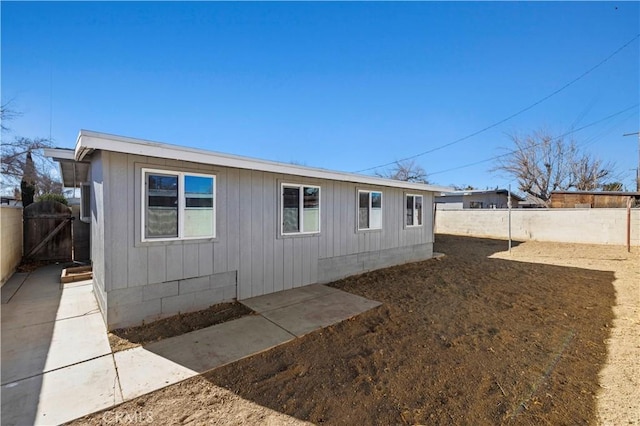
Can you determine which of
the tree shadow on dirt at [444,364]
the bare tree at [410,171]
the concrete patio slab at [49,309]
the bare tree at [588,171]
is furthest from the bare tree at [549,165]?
the concrete patio slab at [49,309]

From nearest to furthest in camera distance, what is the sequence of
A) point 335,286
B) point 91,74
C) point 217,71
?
point 335,286 → point 91,74 → point 217,71

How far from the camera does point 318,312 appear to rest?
14.0 feet

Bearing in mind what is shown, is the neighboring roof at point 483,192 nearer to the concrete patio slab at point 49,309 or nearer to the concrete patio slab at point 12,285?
the concrete patio slab at point 49,309

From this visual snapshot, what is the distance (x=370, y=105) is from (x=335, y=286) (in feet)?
37.1

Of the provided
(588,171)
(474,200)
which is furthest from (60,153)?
(588,171)

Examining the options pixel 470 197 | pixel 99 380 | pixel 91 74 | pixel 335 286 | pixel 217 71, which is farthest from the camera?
pixel 470 197

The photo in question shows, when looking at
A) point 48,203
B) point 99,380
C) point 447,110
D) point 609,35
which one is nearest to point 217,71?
point 48,203

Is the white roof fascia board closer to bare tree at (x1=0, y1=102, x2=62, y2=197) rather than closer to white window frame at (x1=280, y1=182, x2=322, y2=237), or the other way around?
white window frame at (x1=280, y1=182, x2=322, y2=237)

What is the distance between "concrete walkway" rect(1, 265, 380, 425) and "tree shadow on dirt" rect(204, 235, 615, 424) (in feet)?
1.22

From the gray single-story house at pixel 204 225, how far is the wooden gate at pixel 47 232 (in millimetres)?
1681

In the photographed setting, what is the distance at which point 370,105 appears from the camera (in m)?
14.2

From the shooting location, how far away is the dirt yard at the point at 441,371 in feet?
7.07

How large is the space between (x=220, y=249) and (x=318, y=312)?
191 cm

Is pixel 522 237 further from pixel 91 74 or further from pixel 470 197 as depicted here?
pixel 91 74
